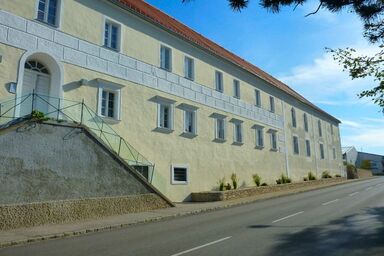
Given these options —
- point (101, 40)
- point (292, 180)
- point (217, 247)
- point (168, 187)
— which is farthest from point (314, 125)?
point (217, 247)

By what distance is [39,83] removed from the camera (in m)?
16.0

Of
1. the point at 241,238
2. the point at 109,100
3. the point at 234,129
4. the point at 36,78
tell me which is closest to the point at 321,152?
the point at 234,129

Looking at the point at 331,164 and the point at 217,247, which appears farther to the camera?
the point at 331,164

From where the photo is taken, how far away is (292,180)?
120ft

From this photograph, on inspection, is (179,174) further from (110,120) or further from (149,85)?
(110,120)

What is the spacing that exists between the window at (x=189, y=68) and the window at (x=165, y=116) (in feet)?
10.1

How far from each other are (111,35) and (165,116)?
5481 mm

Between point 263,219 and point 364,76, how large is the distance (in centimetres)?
616

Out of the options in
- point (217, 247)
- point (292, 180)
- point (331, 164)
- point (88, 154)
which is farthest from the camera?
point (331, 164)

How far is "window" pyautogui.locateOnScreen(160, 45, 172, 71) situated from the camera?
74.1 ft

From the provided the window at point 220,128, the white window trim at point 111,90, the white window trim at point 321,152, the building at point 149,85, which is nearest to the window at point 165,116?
the building at point 149,85

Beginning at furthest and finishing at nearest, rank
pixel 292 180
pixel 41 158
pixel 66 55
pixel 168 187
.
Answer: pixel 292 180 → pixel 168 187 → pixel 66 55 → pixel 41 158

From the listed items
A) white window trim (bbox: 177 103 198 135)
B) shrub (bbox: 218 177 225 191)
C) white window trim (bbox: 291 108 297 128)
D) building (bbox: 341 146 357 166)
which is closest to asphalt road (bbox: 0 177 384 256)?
white window trim (bbox: 177 103 198 135)

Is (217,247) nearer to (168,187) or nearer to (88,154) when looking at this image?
(88,154)
